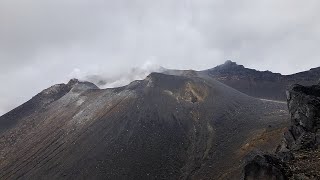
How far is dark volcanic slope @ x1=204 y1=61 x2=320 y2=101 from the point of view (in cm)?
11150

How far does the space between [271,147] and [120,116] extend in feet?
→ 108

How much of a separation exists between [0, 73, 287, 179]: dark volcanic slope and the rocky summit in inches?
6.6

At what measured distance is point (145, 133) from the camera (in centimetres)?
7081

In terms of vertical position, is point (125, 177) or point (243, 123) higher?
point (243, 123)

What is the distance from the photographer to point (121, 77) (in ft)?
477

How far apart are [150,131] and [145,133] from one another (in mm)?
1113

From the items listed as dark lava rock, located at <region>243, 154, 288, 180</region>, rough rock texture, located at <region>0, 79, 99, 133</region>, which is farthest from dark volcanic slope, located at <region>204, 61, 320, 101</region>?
dark lava rock, located at <region>243, 154, 288, 180</region>

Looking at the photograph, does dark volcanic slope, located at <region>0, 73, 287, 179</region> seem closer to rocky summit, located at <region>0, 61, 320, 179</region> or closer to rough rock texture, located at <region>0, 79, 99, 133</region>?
rocky summit, located at <region>0, 61, 320, 179</region>

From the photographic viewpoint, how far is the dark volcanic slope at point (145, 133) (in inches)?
2394

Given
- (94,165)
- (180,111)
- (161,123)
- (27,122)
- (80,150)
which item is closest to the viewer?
(94,165)

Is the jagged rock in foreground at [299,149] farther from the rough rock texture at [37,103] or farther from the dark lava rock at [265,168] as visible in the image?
the rough rock texture at [37,103]

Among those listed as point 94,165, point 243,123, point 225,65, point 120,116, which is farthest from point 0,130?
point 225,65

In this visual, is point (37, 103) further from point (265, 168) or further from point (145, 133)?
point (265, 168)

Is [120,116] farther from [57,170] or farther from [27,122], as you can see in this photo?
[27,122]
